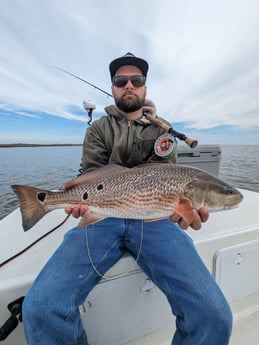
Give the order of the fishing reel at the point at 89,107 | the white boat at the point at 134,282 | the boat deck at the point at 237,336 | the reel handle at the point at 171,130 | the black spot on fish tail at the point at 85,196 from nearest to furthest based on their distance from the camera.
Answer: the white boat at the point at 134,282
the black spot on fish tail at the point at 85,196
the boat deck at the point at 237,336
the reel handle at the point at 171,130
the fishing reel at the point at 89,107

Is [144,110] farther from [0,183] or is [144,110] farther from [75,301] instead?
[0,183]

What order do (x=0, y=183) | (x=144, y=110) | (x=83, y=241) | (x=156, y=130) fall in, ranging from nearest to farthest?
(x=83, y=241) → (x=156, y=130) → (x=144, y=110) → (x=0, y=183)

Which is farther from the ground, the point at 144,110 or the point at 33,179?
the point at 144,110

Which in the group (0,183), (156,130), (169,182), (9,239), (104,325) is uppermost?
(156,130)

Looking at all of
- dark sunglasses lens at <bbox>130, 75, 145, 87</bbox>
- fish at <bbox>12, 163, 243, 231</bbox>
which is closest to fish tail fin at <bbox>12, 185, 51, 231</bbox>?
fish at <bbox>12, 163, 243, 231</bbox>

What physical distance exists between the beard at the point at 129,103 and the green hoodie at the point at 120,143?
0.10 metres

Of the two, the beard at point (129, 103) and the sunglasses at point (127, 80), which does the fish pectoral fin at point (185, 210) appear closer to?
the beard at point (129, 103)

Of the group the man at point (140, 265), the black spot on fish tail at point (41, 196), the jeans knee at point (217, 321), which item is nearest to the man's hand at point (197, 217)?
the man at point (140, 265)

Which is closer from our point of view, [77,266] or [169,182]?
[77,266]

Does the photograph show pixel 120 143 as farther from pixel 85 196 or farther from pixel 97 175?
pixel 85 196

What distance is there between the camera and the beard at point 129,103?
8.73ft

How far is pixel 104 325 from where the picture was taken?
6.08 feet

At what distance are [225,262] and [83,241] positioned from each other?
154 cm

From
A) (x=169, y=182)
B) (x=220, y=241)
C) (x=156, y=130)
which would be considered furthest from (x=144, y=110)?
(x=220, y=241)
